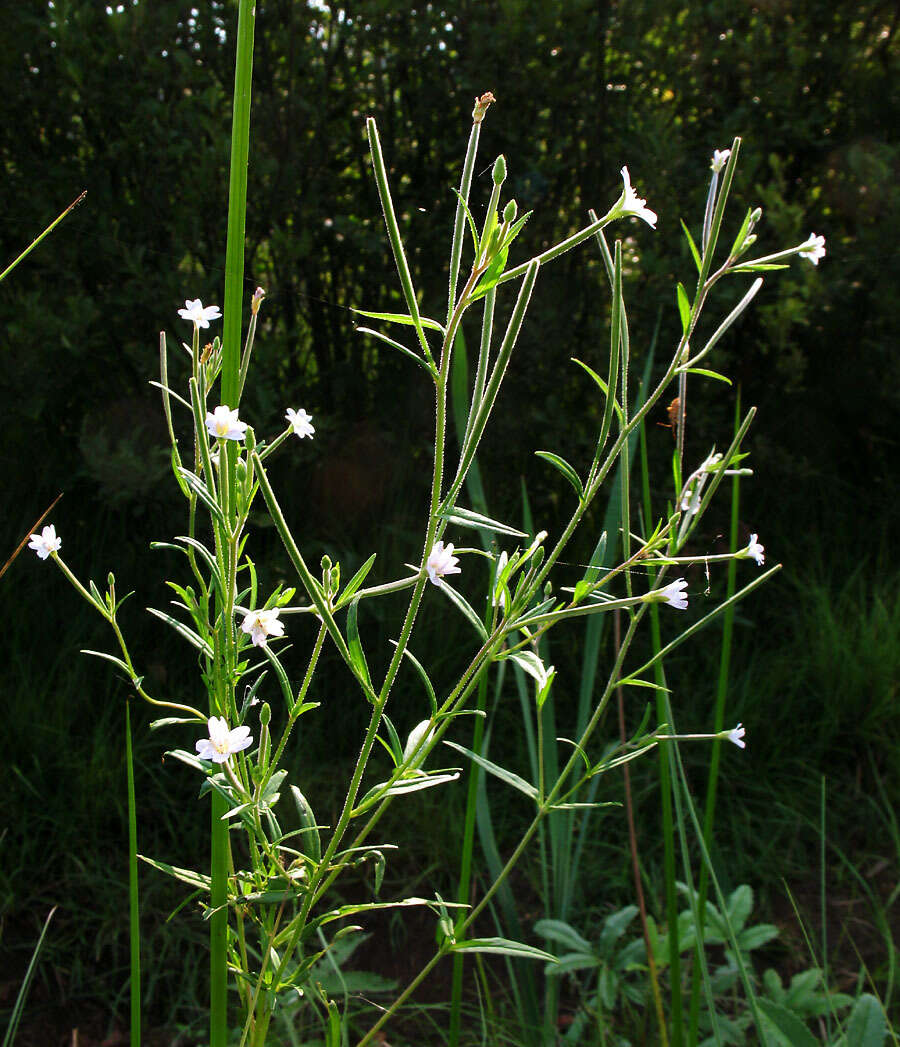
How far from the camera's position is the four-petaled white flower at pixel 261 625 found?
705 mm

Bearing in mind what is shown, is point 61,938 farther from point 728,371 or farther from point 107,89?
point 728,371

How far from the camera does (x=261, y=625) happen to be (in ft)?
2.38

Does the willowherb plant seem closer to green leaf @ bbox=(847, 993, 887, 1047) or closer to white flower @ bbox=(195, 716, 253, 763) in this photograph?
white flower @ bbox=(195, 716, 253, 763)

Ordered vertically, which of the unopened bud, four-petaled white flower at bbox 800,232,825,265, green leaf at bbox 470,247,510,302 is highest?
the unopened bud

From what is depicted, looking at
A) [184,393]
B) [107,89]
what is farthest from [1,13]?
[184,393]

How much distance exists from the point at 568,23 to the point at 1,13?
1.38 m

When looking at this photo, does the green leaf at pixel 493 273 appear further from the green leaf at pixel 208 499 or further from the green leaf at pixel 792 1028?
the green leaf at pixel 792 1028

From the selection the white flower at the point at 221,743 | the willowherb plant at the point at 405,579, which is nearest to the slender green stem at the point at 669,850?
the willowherb plant at the point at 405,579

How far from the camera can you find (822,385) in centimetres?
287

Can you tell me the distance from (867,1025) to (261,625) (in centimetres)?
101

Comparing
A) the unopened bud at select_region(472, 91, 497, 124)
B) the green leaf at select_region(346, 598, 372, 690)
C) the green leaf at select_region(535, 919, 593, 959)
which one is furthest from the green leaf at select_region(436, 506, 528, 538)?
the green leaf at select_region(535, 919, 593, 959)

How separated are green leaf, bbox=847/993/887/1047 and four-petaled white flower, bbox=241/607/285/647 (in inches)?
38.9

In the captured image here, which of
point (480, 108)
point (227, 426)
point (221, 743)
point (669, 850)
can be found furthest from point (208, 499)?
point (669, 850)

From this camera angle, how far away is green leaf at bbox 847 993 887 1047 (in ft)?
4.03
